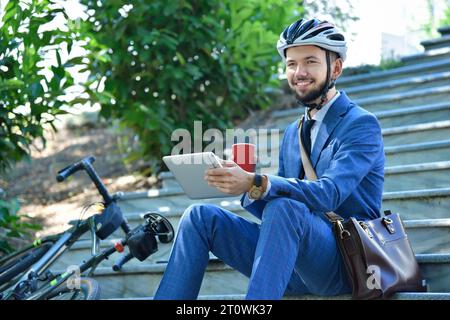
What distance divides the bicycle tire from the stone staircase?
33 cm

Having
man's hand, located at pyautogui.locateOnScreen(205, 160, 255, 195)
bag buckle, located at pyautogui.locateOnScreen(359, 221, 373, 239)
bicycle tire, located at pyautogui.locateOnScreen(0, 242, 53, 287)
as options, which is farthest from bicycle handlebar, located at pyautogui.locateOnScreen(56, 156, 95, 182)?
bag buckle, located at pyautogui.locateOnScreen(359, 221, 373, 239)

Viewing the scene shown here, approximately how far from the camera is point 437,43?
6.80 metres

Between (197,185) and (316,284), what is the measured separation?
0.62 m

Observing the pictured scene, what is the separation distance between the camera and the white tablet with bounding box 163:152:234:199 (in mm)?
3176

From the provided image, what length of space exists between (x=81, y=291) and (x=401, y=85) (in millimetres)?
3129

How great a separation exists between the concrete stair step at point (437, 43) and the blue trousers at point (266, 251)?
377cm

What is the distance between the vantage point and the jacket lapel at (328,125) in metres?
3.54

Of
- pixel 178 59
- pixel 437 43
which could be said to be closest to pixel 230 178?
pixel 178 59

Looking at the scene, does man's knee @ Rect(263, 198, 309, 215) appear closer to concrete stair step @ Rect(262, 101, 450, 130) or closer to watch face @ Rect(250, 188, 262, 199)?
watch face @ Rect(250, 188, 262, 199)

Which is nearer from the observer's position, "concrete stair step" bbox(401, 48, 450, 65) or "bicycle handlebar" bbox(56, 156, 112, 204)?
"bicycle handlebar" bbox(56, 156, 112, 204)

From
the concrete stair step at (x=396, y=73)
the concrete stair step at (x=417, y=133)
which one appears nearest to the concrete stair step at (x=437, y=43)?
the concrete stair step at (x=396, y=73)

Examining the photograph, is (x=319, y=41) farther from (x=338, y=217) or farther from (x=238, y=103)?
(x=238, y=103)

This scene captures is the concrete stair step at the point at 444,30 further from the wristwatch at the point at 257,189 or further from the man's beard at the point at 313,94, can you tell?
the wristwatch at the point at 257,189

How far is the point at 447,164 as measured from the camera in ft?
15.1
